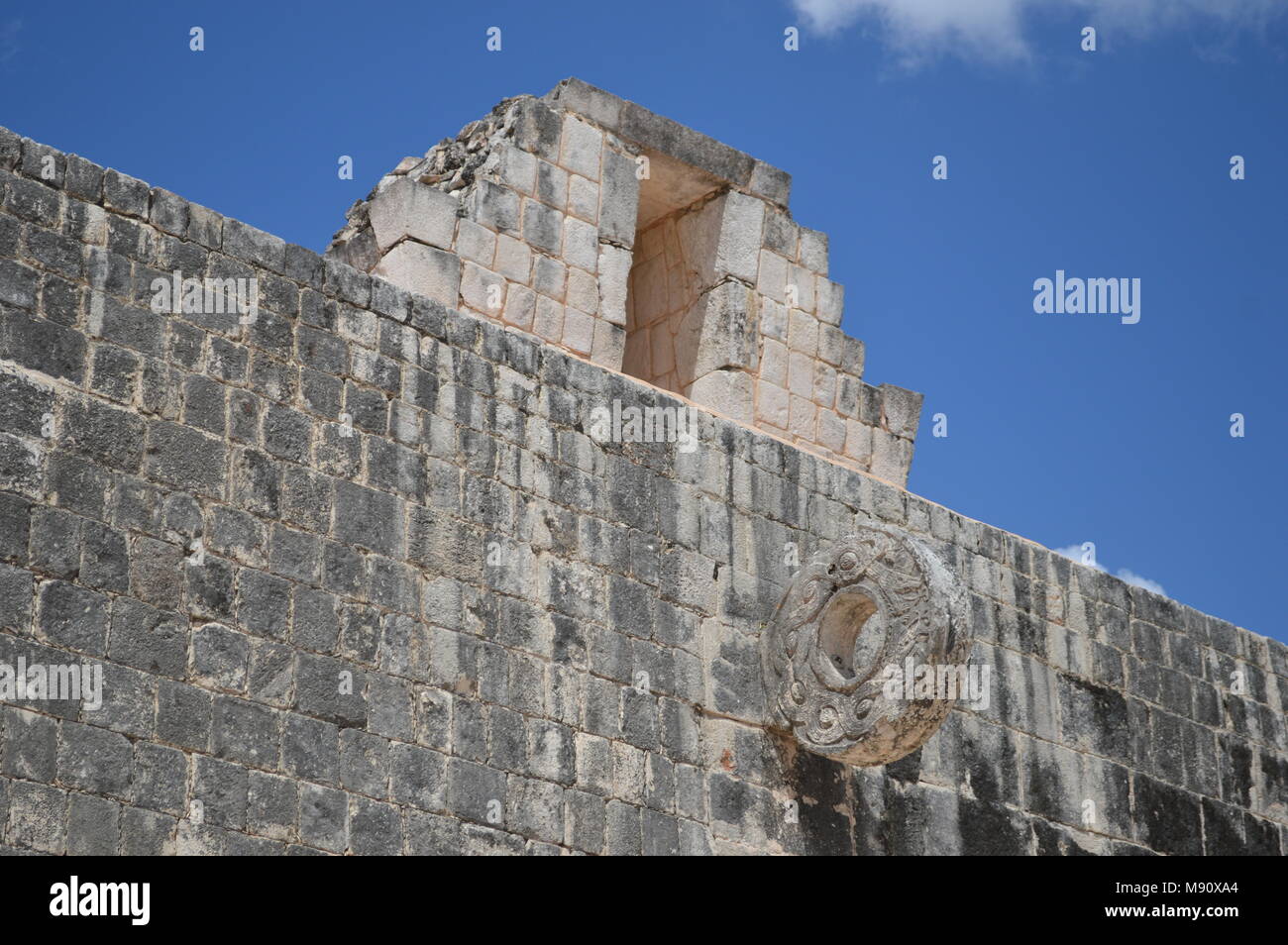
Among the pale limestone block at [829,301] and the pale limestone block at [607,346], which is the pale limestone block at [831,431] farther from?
the pale limestone block at [607,346]

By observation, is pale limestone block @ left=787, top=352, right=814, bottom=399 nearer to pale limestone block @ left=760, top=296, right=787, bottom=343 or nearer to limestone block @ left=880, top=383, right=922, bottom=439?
pale limestone block @ left=760, top=296, right=787, bottom=343

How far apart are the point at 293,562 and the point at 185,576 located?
0.48m

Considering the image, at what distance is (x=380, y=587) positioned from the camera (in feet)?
26.2

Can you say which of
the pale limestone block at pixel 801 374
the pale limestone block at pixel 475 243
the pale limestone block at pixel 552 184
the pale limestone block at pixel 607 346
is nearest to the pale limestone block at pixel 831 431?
the pale limestone block at pixel 801 374

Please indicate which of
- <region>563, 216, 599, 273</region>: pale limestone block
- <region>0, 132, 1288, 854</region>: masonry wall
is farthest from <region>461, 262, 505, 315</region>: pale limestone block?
<region>0, 132, 1288, 854</region>: masonry wall

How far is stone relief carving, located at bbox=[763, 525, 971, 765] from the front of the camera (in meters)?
8.70

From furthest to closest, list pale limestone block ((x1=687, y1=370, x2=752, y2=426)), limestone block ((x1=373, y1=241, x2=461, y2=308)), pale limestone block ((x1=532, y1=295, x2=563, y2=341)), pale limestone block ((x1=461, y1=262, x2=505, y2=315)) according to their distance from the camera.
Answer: pale limestone block ((x1=687, y1=370, x2=752, y2=426)) → pale limestone block ((x1=532, y1=295, x2=563, y2=341)) → pale limestone block ((x1=461, y1=262, x2=505, y2=315)) → limestone block ((x1=373, y1=241, x2=461, y2=308))

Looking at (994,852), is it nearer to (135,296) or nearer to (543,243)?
(543,243)

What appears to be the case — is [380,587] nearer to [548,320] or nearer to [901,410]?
[548,320]

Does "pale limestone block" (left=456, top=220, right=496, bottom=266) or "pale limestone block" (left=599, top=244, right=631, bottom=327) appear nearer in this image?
"pale limestone block" (left=456, top=220, right=496, bottom=266)
